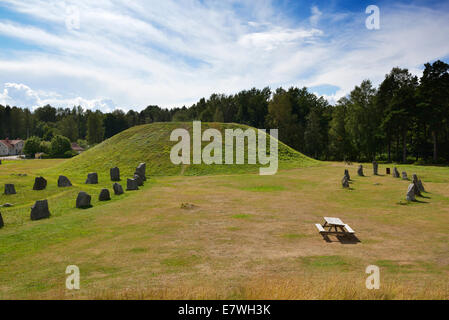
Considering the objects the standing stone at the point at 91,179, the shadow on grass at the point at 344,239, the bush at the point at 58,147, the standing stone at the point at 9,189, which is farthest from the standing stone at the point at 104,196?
the bush at the point at 58,147

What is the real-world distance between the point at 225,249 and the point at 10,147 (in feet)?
401

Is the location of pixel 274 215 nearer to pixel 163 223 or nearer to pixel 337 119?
pixel 163 223

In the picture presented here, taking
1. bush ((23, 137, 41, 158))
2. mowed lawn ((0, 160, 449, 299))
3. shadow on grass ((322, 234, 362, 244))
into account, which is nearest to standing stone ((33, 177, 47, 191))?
mowed lawn ((0, 160, 449, 299))

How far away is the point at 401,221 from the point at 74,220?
734 inches

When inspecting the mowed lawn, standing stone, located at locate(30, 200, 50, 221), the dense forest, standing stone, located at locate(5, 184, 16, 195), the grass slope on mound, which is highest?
the dense forest

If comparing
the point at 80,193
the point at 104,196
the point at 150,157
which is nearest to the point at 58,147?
the point at 150,157

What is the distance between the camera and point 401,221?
1548 cm

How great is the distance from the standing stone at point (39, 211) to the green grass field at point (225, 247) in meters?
0.74

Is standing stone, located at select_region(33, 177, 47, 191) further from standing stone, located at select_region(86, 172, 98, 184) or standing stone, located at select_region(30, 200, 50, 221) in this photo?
standing stone, located at select_region(30, 200, 50, 221)

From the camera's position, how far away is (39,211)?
54.4 ft

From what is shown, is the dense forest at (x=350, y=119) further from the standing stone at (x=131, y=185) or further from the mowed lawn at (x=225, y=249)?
the standing stone at (x=131, y=185)

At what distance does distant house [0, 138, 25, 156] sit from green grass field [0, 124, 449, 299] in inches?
3913

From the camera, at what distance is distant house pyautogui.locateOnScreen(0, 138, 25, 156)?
100m
